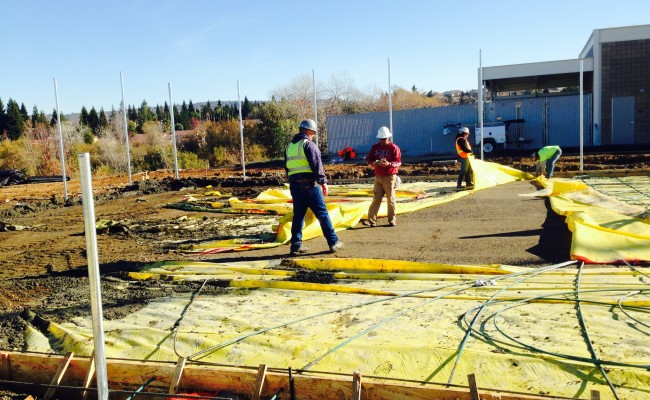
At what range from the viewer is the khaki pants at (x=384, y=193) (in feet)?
32.5

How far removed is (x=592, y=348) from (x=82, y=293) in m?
5.19

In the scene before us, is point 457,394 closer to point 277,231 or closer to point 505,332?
point 505,332

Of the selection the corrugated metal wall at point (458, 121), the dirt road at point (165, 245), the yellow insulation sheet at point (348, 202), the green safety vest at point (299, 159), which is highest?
the corrugated metal wall at point (458, 121)

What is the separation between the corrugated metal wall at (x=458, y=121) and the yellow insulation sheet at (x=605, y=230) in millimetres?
22363

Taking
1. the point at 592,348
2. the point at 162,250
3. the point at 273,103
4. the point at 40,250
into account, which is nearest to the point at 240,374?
the point at 592,348

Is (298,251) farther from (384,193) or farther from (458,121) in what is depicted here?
(458,121)

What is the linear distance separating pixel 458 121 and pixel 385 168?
25.4 m

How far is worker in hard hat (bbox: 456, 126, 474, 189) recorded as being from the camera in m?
14.5

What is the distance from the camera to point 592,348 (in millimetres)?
3943

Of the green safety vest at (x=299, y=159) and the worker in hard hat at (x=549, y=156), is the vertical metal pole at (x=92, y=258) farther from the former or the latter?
the worker in hard hat at (x=549, y=156)

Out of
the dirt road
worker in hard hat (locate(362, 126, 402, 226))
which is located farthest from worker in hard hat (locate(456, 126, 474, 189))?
worker in hard hat (locate(362, 126, 402, 226))

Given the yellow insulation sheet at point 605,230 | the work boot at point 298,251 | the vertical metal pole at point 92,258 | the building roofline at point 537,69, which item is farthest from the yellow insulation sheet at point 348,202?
the building roofline at point 537,69

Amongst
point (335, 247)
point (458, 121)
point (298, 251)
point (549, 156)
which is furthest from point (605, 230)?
point (458, 121)

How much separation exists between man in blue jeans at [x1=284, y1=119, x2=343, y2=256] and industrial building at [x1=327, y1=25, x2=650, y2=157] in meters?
23.3
